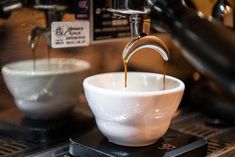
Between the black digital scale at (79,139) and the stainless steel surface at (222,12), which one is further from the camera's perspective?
the stainless steel surface at (222,12)

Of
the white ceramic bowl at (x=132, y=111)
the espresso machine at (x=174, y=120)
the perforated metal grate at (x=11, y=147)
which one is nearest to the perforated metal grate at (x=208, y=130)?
the espresso machine at (x=174, y=120)

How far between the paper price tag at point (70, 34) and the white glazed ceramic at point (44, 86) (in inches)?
1.1

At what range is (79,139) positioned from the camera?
0.52m

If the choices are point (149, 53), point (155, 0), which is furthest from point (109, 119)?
point (149, 53)

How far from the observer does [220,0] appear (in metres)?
0.65

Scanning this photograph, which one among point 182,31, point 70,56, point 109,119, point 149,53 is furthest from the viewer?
point 149,53

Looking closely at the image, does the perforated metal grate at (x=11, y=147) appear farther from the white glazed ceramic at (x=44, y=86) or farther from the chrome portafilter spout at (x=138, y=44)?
the chrome portafilter spout at (x=138, y=44)

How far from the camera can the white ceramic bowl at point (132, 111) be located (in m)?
0.45

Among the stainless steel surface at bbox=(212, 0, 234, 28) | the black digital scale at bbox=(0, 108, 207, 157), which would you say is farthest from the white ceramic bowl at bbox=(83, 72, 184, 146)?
the stainless steel surface at bbox=(212, 0, 234, 28)

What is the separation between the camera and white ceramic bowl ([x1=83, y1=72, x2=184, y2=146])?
1.49ft

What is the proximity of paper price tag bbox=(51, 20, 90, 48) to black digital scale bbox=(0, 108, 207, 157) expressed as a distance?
0.34 feet

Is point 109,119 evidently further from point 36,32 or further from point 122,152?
point 36,32

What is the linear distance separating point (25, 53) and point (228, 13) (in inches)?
12.4

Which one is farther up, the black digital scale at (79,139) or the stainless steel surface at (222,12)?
the stainless steel surface at (222,12)
